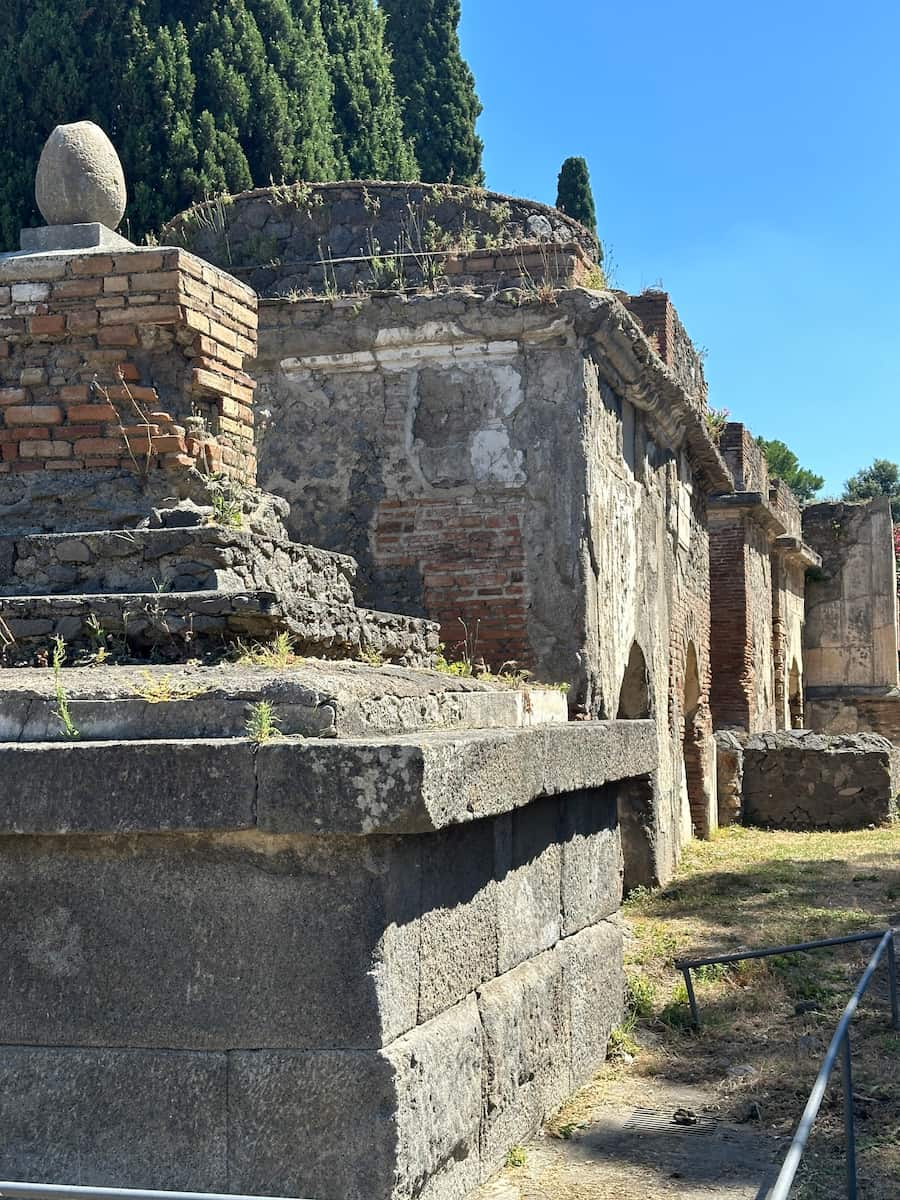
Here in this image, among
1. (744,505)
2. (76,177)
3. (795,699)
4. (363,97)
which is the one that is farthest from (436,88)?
(76,177)

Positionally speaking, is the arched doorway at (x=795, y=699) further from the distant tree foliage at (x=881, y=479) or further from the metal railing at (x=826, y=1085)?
the distant tree foliage at (x=881, y=479)

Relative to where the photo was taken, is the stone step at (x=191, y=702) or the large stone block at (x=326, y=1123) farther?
the stone step at (x=191, y=702)

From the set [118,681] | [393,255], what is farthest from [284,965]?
[393,255]

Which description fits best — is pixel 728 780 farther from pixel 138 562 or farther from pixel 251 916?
pixel 251 916

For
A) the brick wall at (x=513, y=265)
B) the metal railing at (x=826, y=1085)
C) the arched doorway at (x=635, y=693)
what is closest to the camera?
the metal railing at (x=826, y=1085)

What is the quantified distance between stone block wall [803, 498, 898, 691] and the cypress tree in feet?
26.6

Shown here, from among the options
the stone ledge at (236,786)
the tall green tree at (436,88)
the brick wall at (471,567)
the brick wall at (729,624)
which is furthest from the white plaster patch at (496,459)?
the tall green tree at (436,88)

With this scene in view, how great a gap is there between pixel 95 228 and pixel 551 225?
575 centimetres

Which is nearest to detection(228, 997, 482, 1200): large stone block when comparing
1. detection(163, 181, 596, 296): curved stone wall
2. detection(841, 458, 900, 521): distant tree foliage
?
detection(163, 181, 596, 296): curved stone wall

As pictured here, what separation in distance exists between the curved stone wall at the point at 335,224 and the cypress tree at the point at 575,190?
1755 centimetres

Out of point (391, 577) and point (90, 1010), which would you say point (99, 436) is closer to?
point (90, 1010)

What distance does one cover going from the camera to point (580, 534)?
8.36m

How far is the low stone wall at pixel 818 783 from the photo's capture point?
14039mm

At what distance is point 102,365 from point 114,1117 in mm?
3074
